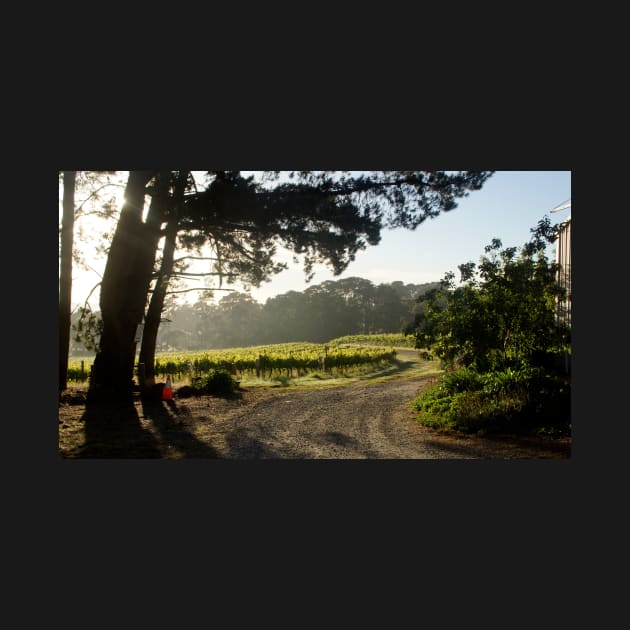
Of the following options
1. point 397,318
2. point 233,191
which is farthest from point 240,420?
point 233,191

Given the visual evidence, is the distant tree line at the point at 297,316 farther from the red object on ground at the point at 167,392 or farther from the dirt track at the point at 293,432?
the dirt track at the point at 293,432

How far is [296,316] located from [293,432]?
165 cm

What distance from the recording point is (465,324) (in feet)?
19.2

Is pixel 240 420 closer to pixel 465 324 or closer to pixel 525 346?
pixel 465 324

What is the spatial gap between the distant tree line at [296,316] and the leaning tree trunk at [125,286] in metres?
0.42

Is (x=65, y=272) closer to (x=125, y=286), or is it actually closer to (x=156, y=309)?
(x=125, y=286)

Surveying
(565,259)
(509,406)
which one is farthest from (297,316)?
(565,259)

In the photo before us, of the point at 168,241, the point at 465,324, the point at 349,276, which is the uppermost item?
the point at 168,241

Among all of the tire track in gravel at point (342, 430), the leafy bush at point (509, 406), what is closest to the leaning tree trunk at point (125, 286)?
the tire track in gravel at point (342, 430)

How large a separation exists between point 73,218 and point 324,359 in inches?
155

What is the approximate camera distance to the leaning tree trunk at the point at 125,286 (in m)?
6.11

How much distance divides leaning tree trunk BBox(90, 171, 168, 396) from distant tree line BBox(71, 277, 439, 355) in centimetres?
42

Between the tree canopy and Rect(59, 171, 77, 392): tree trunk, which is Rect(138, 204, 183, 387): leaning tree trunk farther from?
Rect(59, 171, 77, 392): tree trunk

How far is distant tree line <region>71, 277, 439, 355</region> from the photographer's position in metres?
5.84
